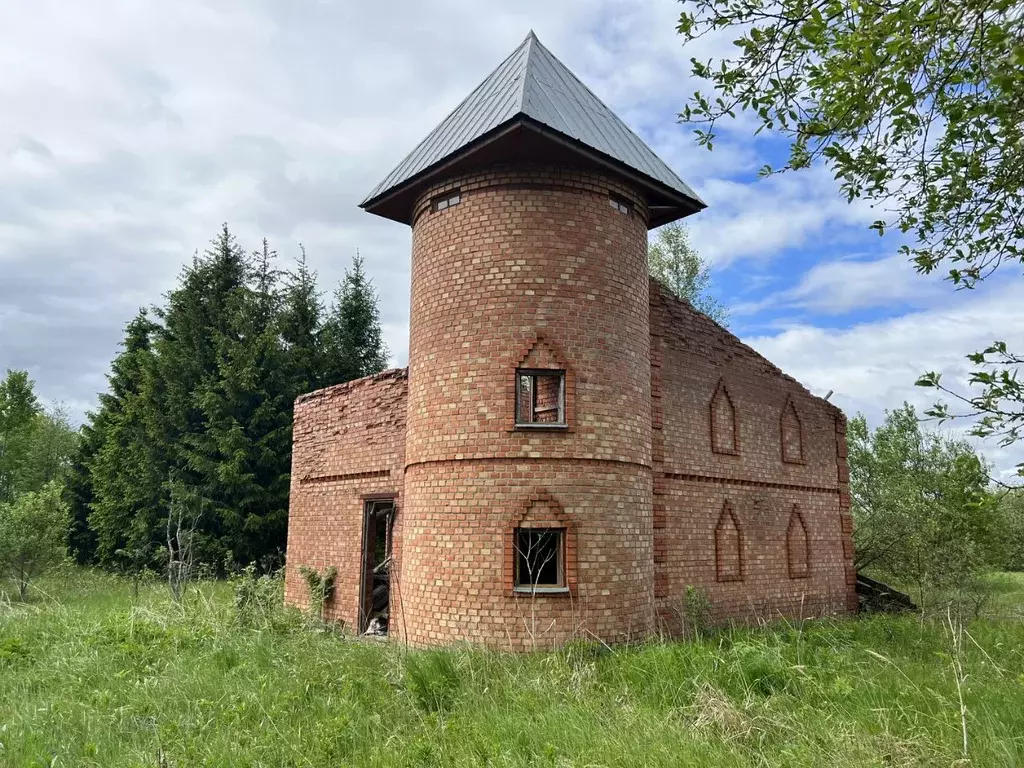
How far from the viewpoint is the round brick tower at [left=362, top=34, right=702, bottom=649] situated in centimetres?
873

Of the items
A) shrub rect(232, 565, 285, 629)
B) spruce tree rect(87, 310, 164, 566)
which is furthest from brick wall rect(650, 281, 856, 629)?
spruce tree rect(87, 310, 164, 566)

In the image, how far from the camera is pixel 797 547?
13.7m

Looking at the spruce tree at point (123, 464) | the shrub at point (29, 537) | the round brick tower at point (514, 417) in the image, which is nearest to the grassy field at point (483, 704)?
the round brick tower at point (514, 417)

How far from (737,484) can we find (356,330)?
52.5 ft

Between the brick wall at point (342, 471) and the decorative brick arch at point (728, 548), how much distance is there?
5.32 m

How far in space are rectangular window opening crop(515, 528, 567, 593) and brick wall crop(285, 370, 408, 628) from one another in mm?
2747

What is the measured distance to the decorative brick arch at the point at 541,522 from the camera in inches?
340

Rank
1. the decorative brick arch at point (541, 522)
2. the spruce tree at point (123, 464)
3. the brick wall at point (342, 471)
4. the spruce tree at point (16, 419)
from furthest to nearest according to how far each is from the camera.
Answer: the spruce tree at point (16, 419) < the spruce tree at point (123, 464) < the brick wall at point (342, 471) < the decorative brick arch at point (541, 522)

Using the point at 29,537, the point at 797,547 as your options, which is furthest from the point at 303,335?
the point at 797,547

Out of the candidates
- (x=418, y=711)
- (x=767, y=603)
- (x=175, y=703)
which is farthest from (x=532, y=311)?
(x=767, y=603)

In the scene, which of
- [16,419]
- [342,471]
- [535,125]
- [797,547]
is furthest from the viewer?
[16,419]

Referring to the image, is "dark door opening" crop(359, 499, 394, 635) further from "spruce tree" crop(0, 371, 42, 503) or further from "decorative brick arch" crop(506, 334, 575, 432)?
"spruce tree" crop(0, 371, 42, 503)

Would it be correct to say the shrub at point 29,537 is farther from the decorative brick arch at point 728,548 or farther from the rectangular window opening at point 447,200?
the decorative brick arch at point 728,548

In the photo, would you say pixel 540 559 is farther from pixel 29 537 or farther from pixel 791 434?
pixel 29 537
